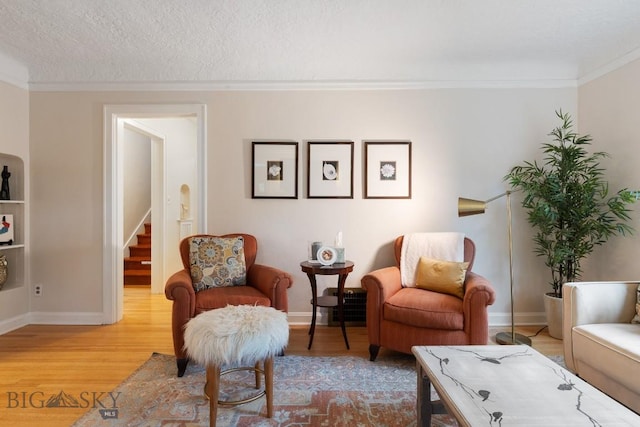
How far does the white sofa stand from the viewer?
1.72m

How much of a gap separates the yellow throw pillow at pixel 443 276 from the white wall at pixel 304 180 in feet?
2.01

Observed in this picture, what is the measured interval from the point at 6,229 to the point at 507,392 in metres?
4.29

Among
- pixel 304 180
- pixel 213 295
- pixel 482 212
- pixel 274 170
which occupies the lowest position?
pixel 213 295

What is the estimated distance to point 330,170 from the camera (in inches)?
135

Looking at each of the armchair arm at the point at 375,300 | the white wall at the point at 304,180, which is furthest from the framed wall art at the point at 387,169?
the armchair arm at the point at 375,300

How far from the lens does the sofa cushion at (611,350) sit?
1682 mm

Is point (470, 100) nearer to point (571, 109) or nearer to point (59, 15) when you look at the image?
point (571, 109)

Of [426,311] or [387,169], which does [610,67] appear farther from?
[426,311]

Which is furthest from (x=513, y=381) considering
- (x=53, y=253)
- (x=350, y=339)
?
(x=53, y=253)

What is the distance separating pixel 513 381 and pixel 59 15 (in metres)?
3.64

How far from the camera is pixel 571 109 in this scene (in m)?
3.36

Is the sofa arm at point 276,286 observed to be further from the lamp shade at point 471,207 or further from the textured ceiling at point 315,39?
the textured ceiling at point 315,39

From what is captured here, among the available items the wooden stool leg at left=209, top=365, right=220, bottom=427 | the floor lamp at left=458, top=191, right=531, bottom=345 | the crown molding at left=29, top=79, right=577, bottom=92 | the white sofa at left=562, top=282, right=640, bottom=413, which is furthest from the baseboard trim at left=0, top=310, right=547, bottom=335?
the crown molding at left=29, top=79, right=577, bottom=92

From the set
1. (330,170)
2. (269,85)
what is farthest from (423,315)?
(269,85)
